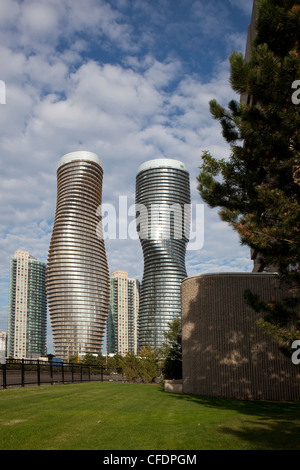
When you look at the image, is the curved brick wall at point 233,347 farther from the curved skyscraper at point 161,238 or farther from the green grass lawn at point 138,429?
the curved skyscraper at point 161,238

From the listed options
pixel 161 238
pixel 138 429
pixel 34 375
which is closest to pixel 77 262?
pixel 161 238

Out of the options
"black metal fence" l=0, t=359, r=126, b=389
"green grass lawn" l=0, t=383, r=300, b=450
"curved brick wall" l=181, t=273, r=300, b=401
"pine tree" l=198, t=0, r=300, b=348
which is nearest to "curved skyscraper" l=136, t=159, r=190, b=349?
"black metal fence" l=0, t=359, r=126, b=389

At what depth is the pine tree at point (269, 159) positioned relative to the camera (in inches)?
364

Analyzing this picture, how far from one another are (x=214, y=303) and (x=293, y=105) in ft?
38.5

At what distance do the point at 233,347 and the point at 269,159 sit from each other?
10906 mm

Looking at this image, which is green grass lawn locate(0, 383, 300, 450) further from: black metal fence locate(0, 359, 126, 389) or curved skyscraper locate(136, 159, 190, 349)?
curved skyscraper locate(136, 159, 190, 349)

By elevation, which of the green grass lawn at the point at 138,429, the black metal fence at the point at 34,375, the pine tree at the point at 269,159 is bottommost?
the black metal fence at the point at 34,375

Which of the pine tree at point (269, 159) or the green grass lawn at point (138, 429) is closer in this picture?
the green grass lawn at point (138, 429)

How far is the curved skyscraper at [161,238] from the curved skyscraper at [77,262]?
54.3ft

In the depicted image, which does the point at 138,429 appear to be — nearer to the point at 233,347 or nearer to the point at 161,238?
the point at 233,347

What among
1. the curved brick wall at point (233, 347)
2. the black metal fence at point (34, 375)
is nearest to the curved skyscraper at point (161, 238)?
the black metal fence at point (34, 375)

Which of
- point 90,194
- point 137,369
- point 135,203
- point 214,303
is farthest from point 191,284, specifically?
point 135,203

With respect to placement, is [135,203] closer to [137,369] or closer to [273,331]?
[137,369]
